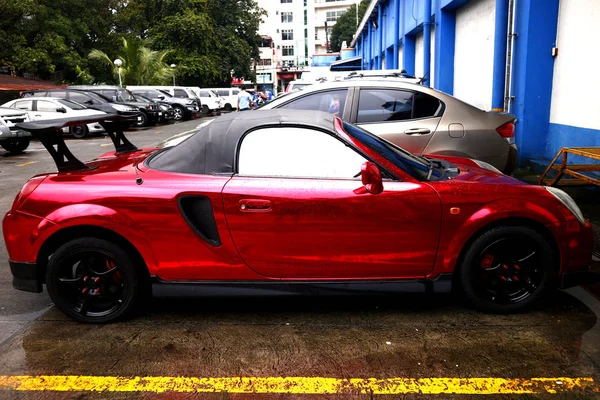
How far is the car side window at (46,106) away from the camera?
1767 centimetres

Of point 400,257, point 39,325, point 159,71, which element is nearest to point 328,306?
point 400,257

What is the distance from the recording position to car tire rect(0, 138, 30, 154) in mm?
13820

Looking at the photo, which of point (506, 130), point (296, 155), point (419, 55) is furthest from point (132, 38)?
point (296, 155)

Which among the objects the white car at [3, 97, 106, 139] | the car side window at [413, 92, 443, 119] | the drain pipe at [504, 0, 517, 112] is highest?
the drain pipe at [504, 0, 517, 112]

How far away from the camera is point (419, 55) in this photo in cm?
1927

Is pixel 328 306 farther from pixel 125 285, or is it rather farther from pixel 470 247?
pixel 125 285

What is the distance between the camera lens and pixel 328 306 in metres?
3.94

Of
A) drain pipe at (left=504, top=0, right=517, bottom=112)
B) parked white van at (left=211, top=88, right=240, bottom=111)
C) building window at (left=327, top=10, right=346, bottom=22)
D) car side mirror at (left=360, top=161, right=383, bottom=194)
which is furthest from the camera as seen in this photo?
building window at (left=327, top=10, right=346, bottom=22)

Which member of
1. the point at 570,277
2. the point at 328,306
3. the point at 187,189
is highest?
the point at 187,189

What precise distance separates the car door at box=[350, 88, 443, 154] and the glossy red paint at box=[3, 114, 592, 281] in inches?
98.2

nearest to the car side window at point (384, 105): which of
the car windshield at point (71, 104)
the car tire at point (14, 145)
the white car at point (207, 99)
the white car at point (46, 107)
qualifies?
the car tire at point (14, 145)

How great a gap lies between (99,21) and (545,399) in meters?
41.9

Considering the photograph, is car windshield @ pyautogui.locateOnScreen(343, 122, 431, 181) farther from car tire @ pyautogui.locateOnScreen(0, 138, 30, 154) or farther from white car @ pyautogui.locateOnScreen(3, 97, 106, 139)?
white car @ pyautogui.locateOnScreen(3, 97, 106, 139)

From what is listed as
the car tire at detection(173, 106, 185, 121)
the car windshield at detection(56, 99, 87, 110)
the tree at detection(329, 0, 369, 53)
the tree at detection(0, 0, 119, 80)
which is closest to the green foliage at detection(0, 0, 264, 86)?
the tree at detection(0, 0, 119, 80)
